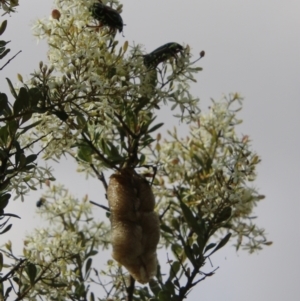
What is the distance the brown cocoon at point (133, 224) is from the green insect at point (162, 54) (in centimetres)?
45

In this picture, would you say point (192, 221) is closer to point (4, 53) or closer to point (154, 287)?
point (154, 287)

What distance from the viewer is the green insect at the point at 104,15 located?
10.6 feet

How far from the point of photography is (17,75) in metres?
3.15

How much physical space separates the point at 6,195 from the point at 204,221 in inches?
39.4

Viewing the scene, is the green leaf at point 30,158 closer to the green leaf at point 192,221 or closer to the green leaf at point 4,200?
the green leaf at point 4,200

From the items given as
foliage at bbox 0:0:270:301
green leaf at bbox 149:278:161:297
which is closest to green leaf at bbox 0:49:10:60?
foliage at bbox 0:0:270:301

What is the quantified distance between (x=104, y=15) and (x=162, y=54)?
0.92 feet

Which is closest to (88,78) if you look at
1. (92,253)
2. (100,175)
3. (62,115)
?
(62,115)

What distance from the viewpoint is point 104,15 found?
10.6ft

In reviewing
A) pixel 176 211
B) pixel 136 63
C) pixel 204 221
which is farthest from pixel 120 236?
pixel 176 211

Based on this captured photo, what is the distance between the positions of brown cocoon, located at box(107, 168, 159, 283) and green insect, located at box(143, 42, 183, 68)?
45cm

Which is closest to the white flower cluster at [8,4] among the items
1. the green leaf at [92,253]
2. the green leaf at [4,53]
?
the green leaf at [4,53]

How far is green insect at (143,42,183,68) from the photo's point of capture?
332 centimetres

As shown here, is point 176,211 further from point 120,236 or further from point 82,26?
point 82,26
